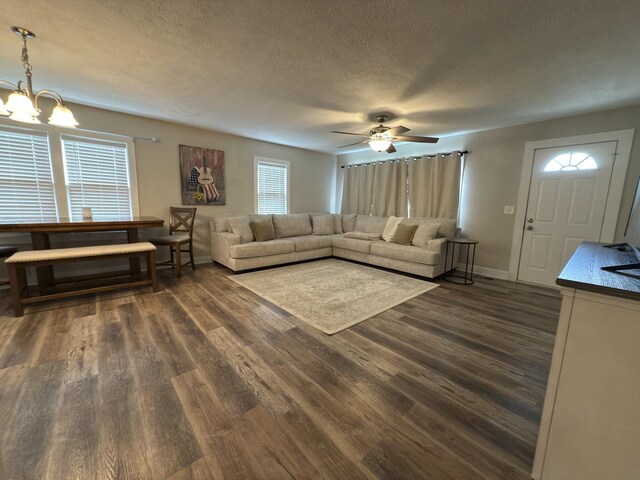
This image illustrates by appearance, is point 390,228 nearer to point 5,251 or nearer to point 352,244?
point 352,244

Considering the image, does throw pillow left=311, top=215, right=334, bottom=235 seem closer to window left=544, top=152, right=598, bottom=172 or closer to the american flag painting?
the american flag painting

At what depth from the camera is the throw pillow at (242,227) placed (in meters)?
4.38

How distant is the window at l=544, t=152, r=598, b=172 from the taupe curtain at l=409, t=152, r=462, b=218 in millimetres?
1204

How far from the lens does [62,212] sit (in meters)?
3.47

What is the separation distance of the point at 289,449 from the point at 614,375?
4.54ft

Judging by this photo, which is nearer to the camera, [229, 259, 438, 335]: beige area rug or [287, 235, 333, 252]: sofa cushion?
[229, 259, 438, 335]: beige area rug

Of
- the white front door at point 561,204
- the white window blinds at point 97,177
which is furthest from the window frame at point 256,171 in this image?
the white front door at point 561,204

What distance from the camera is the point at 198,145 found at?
4410 millimetres

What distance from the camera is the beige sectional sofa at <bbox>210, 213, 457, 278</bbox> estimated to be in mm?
3998

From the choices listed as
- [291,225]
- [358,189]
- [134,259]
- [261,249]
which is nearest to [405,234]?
[358,189]

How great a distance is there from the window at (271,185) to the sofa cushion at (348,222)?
1.36 meters

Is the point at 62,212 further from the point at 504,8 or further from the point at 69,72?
the point at 504,8

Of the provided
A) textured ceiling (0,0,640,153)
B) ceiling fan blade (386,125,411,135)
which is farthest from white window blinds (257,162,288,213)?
ceiling fan blade (386,125,411,135)

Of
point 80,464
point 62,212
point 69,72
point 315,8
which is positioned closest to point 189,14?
point 315,8
